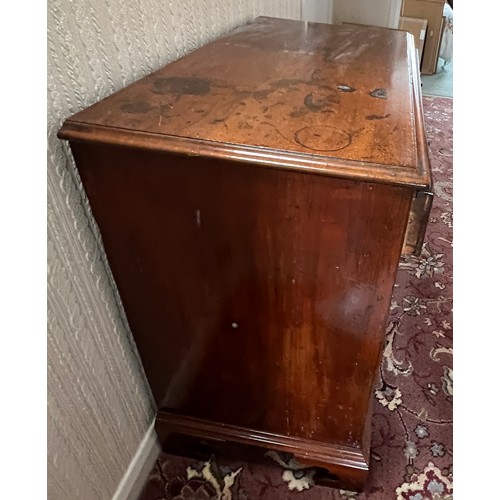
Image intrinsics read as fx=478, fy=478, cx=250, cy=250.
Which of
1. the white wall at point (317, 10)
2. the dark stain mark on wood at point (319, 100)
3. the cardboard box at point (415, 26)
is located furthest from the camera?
the cardboard box at point (415, 26)

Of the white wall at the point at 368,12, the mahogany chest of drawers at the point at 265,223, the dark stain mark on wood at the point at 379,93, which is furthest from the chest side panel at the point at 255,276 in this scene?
the white wall at the point at 368,12

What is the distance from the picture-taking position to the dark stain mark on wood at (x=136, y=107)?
2.22 feet

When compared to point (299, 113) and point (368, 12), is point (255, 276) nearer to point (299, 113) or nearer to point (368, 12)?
point (299, 113)

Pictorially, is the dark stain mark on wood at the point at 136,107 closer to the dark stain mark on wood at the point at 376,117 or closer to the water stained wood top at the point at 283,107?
the water stained wood top at the point at 283,107

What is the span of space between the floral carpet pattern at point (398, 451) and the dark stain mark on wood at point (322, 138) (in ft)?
2.59

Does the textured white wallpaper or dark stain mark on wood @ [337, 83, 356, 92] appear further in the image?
dark stain mark on wood @ [337, 83, 356, 92]

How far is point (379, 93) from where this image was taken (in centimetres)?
77

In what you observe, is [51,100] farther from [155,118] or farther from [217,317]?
[217,317]

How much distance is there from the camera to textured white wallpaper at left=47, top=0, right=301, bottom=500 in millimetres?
655

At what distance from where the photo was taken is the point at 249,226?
2.21ft

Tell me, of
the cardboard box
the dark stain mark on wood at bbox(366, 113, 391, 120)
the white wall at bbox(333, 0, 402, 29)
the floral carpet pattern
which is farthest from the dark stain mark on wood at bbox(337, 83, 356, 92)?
the cardboard box

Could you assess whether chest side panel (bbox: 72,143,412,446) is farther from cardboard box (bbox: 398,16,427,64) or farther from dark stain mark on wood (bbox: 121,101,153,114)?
cardboard box (bbox: 398,16,427,64)
